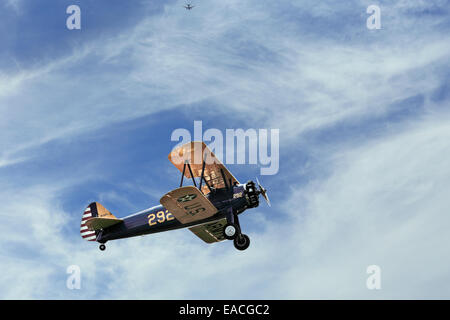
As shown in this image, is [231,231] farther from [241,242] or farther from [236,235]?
[241,242]

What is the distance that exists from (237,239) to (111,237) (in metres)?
6.53

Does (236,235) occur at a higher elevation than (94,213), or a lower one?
lower

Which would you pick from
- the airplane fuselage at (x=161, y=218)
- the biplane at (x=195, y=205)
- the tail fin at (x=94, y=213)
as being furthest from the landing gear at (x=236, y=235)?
the tail fin at (x=94, y=213)

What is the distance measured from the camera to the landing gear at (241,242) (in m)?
21.5

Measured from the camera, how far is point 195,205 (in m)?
21.3

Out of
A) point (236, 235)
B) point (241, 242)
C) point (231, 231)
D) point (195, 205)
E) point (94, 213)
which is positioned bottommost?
point (241, 242)

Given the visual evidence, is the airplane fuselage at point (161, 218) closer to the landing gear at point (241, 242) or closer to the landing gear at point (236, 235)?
the landing gear at point (236, 235)

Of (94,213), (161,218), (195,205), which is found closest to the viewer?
(195,205)

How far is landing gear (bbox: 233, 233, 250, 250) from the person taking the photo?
21.5 meters

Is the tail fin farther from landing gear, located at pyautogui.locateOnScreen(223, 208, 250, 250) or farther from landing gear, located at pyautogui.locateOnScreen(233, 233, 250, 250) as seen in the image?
landing gear, located at pyautogui.locateOnScreen(233, 233, 250, 250)

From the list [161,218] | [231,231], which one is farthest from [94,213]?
[231,231]

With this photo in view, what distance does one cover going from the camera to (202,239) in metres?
26.5

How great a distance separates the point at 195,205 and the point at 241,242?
2661 millimetres
